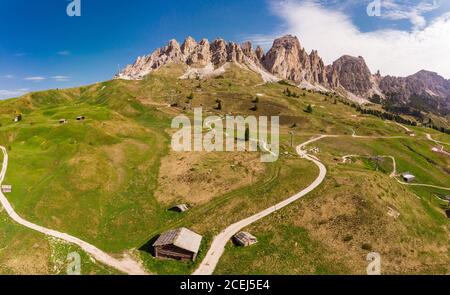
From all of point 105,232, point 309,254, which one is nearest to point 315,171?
point 309,254

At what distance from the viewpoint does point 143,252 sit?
210 ft

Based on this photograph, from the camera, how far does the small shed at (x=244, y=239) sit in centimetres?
6544

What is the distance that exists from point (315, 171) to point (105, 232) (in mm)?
60472

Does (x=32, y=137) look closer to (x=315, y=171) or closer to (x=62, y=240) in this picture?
(x=62, y=240)

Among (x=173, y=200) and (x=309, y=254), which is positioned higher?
(x=173, y=200)

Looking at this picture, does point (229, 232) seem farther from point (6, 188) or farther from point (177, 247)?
point (6, 188)

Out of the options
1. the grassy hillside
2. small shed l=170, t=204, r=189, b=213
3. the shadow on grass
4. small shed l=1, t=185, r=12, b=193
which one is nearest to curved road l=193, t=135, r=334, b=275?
the grassy hillside

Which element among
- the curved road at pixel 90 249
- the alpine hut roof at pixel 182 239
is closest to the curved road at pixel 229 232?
the alpine hut roof at pixel 182 239

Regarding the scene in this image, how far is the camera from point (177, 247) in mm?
61312

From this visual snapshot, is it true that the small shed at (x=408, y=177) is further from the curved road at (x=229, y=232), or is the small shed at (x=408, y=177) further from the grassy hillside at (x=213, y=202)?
the curved road at (x=229, y=232)

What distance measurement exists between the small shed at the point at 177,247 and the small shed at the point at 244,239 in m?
7.80

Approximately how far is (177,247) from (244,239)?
44.9 ft

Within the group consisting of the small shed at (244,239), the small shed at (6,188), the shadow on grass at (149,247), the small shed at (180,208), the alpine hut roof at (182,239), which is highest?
the small shed at (6,188)

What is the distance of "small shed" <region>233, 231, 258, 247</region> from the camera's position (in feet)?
215
